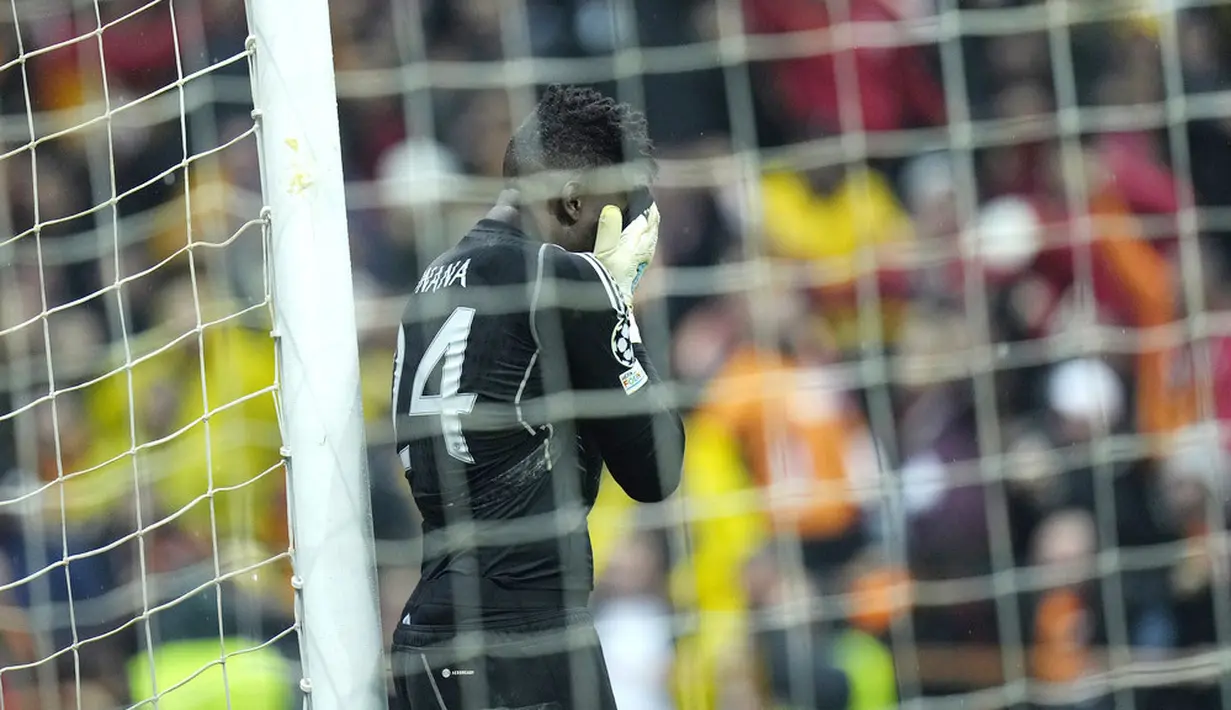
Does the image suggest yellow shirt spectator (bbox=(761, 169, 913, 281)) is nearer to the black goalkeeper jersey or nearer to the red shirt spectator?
the red shirt spectator

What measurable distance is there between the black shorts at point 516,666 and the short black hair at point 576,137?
54 centimetres

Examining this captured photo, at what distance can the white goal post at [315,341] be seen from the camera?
1486mm

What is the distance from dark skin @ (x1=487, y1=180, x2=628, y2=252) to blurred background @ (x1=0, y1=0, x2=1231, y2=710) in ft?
1.96

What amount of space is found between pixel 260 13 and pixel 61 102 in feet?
4.58

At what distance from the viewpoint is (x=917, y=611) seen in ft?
9.15

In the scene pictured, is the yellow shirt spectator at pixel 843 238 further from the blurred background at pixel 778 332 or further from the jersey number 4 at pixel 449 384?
the jersey number 4 at pixel 449 384

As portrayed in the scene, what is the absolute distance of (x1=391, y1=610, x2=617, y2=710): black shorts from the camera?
1.68 m

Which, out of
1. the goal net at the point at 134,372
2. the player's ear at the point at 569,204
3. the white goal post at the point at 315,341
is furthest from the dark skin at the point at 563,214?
the goal net at the point at 134,372

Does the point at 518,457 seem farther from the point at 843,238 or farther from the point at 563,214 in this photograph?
the point at 843,238

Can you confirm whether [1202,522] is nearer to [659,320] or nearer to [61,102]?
[659,320]

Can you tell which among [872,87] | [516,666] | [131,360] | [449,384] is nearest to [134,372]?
[131,360]

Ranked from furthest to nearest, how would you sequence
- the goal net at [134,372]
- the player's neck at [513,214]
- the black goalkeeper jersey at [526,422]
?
the goal net at [134,372] < the player's neck at [513,214] < the black goalkeeper jersey at [526,422]

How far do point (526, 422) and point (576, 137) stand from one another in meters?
0.37

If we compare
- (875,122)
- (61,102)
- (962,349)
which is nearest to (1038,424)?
(962,349)
